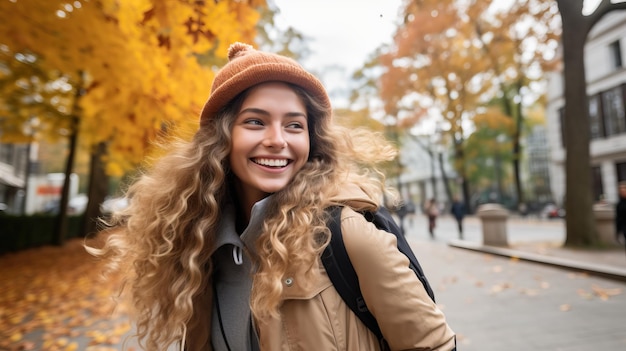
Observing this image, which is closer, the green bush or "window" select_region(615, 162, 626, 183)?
the green bush

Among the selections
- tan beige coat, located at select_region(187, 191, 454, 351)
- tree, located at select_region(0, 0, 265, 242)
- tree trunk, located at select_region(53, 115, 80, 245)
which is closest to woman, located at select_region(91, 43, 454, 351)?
tan beige coat, located at select_region(187, 191, 454, 351)

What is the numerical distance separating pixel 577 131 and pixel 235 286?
10.8 meters

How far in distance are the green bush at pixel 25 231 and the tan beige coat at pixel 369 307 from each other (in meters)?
13.9

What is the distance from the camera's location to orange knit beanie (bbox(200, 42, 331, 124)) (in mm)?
1538

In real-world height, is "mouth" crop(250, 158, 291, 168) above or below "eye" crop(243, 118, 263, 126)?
below

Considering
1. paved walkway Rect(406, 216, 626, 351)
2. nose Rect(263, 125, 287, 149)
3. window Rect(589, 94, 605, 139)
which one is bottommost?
paved walkway Rect(406, 216, 626, 351)

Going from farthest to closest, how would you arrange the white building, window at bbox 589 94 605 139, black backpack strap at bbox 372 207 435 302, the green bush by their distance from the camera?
window at bbox 589 94 605 139
the white building
the green bush
black backpack strap at bbox 372 207 435 302

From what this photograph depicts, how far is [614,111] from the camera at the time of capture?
2500 centimetres

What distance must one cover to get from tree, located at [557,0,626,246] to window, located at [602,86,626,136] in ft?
64.5

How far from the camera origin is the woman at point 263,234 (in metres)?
1.28

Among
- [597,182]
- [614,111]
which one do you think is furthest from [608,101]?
[597,182]

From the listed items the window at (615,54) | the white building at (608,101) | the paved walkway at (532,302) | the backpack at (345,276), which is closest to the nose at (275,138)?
the backpack at (345,276)

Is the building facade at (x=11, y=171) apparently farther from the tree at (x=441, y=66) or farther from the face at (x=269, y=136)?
the face at (x=269, y=136)

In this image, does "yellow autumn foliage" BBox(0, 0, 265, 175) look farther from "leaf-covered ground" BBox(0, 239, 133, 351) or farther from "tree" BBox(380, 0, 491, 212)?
"tree" BBox(380, 0, 491, 212)
